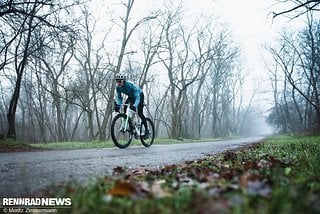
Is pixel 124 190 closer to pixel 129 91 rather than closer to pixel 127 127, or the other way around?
pixel 129 91

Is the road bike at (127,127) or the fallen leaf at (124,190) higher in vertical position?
the road bike at (127,127)

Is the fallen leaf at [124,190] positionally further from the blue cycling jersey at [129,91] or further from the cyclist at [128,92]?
the blue cycling jersey at [129,91]

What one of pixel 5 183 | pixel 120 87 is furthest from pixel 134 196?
pixel 120 87

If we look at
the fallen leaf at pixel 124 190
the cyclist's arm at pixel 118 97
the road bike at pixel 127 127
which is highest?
the cyclist's arm at pixel 118 97

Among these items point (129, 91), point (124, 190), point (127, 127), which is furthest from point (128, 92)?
point (124, 190)

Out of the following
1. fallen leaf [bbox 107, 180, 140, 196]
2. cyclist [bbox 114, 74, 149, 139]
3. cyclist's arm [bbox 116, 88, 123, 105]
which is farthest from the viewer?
cyclist's arm [bbox 116, 88, 123, 105]

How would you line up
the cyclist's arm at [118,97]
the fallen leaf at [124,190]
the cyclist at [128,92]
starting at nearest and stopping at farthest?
the fallen leaf at [124,190] → the cyclist at [128,92] → the cyclist's arm at [118,97]

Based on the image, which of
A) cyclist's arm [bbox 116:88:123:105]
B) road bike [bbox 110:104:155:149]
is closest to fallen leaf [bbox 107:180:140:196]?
road bike [bbox 110:104:155:149]

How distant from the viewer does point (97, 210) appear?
1.41m

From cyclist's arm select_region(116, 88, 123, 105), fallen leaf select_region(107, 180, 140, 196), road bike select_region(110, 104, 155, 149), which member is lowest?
fallen leaf select_region(107, 180, 140, 196)

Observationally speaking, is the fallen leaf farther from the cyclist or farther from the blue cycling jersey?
the blue cycling jersey

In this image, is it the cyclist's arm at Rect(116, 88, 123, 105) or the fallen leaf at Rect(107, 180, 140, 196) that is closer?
the fallen leaf at Rect(107, 180, 140, 196)

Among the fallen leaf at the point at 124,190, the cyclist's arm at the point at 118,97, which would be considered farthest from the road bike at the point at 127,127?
the fallen leaf at the point at 124,190

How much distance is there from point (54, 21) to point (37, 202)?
31.3 ft
